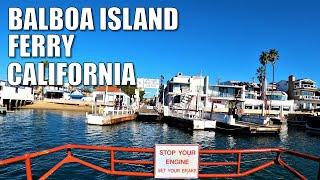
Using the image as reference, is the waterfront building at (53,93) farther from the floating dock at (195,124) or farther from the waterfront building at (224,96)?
the floating dock at (195,124)

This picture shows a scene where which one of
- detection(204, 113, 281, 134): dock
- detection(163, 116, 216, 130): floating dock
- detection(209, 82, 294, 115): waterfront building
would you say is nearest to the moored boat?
detection(204, 113, 281, 134): dock

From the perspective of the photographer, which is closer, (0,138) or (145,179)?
(145,179)

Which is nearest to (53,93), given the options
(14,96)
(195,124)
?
(14,96)

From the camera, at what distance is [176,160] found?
36.0 feet

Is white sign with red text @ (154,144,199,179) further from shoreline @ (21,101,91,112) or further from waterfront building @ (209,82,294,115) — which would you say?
shoreline @ (21,101,91,112)

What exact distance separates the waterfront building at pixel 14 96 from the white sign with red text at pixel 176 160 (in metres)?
91.8

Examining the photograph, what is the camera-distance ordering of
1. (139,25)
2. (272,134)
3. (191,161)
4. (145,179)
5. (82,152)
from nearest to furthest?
(191,161) → (145,179) → (139,25) → (82,152) → (272,134)

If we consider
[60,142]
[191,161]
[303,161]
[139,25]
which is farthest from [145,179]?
[60,142]

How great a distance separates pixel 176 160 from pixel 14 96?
10055cm

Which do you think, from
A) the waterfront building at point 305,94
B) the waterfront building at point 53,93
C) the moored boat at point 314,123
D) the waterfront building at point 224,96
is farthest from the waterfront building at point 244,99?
the waterfront building at point 53,93

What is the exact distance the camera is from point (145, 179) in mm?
20125

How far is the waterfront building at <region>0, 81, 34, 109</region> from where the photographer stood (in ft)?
324

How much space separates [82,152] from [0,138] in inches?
488

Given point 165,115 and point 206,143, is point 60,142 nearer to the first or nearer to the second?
point 206,143
